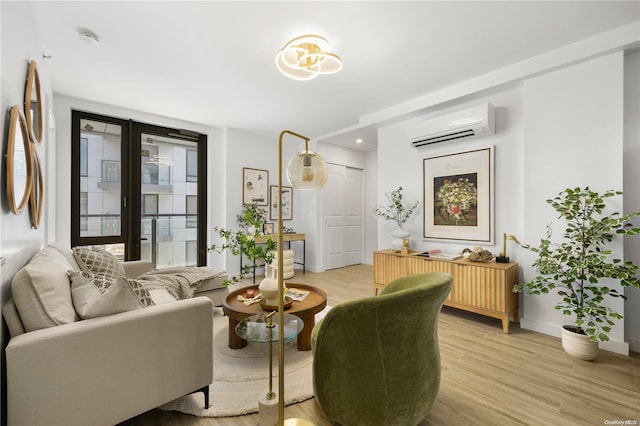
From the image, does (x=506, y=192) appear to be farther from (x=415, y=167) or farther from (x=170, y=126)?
(x=170, y=126)

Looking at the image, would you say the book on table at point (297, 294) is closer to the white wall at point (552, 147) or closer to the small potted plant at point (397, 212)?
the small potted plant at point (397, 212)

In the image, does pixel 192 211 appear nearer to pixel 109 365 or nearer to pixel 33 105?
pixel 33 105

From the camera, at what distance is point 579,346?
2.10 metres

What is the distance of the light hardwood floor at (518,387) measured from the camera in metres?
1.50

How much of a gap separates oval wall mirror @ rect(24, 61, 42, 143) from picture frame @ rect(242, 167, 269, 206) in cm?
304

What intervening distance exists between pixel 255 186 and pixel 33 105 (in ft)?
11.0

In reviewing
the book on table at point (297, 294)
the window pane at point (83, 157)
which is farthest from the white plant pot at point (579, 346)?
the window pane at point (83, 157)

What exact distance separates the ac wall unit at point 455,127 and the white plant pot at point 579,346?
1990 millimetres

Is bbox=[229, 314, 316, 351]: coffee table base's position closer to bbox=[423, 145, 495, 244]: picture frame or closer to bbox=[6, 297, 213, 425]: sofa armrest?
bbox=[6, 297, 213, 425]: sofa armrest

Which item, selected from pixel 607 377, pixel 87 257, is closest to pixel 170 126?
pixel 87 257

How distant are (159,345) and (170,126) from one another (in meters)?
3.79

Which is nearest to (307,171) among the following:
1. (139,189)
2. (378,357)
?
(378,357)

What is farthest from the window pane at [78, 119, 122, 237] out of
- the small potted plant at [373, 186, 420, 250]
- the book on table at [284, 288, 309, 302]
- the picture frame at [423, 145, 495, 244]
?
the picture frame at [423, 145, 495, 244]

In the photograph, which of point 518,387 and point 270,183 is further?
point 270,183
